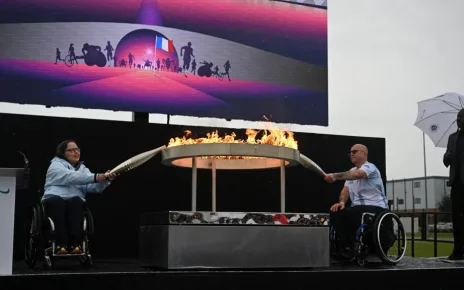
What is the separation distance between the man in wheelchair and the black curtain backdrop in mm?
1588

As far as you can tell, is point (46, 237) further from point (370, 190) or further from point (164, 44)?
point (164, 44)

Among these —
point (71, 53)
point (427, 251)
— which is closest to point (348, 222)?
point (71, 53)

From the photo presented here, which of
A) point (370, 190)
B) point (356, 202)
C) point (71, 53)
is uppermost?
point (71, 53)

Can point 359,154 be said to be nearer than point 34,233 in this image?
No

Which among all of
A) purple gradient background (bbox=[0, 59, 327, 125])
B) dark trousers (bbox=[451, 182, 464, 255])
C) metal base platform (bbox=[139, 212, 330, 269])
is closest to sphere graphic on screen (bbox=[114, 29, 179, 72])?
purple gradient background (bbox=[0, 59, 327, 125])

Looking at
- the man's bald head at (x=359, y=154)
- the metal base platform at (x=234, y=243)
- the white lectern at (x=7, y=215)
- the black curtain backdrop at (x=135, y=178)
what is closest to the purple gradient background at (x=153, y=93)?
the black curtain backdrop at (x=135, y=178)

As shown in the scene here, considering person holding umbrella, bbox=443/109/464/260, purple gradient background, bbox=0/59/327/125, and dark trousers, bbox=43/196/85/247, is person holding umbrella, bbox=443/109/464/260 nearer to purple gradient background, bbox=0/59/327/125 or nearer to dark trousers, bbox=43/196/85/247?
purple gradient background, bbox=0/59/327/125

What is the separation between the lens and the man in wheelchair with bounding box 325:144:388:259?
638 centimetres

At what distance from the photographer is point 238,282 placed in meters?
5.04

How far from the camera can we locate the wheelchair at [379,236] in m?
5.96

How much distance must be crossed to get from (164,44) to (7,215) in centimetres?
414

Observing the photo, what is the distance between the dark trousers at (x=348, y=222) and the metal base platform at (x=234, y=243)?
721mm

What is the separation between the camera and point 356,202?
6594 mm

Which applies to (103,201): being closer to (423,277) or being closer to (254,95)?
(254,95)
